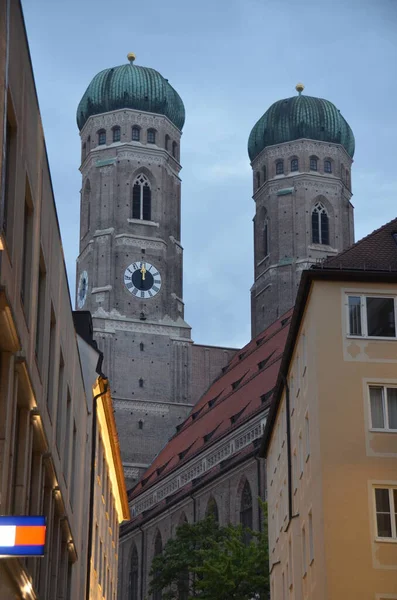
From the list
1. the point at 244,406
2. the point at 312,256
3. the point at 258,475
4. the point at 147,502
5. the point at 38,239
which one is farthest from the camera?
the point at 312,256

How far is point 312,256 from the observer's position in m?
94.8

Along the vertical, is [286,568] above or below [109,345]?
below

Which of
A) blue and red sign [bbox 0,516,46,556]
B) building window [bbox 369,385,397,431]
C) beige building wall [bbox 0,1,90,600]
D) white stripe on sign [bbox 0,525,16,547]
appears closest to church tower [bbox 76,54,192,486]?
building window [bbox 369,385,397,431]

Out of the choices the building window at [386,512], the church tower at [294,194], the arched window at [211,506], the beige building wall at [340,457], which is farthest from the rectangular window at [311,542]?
the church tower at [294,194]

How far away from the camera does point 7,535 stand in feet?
43.2

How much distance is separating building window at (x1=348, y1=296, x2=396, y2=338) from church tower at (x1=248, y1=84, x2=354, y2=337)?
63.9m

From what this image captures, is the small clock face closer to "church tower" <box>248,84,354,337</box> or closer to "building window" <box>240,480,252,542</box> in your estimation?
"church tower" <box>248,84,354,337</box>

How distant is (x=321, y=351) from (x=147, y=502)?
57.4m

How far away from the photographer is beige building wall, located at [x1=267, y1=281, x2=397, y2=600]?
25.6 m

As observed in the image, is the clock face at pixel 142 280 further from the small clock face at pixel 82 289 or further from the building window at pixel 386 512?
the building window at pixel 386 512

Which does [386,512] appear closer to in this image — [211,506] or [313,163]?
[211,506]

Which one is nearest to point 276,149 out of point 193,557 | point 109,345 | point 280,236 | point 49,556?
point 280,236

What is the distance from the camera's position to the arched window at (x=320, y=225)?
96000mm

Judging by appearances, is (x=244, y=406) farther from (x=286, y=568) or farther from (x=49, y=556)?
(x=49, y=556)
